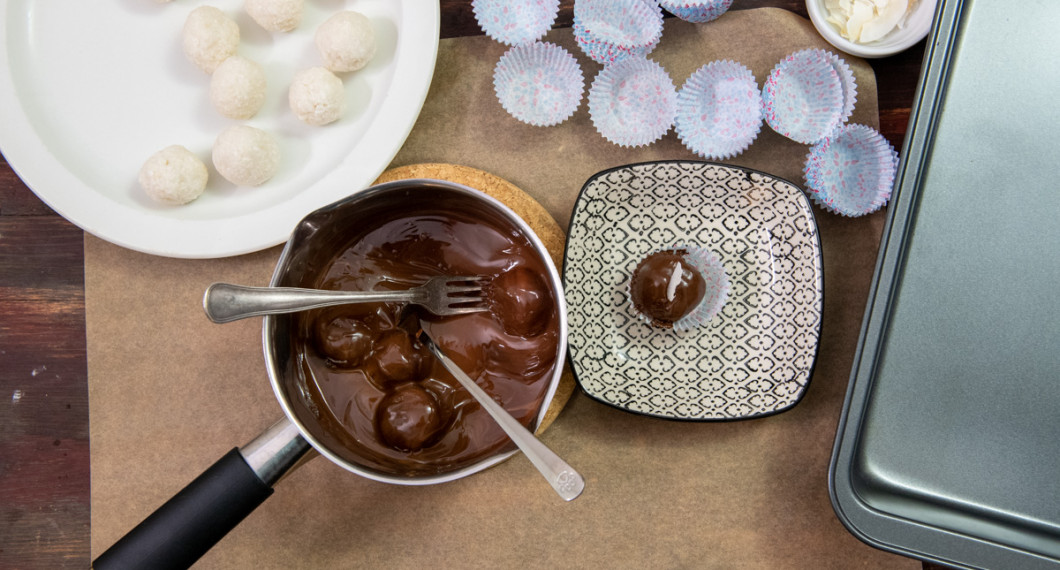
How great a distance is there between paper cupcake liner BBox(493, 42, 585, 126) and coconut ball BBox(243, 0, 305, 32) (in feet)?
1.28

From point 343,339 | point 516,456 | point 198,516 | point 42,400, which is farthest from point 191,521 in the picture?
point 42,400

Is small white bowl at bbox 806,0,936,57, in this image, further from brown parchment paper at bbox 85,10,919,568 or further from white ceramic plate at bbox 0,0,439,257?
white ceramic plate at bbox 0,0,439,257

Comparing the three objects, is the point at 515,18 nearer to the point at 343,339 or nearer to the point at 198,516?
the point at 343,339

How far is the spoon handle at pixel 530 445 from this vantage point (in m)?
0.73

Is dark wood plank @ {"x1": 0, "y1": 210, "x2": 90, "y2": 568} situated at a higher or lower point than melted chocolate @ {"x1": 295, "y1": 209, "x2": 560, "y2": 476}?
lower

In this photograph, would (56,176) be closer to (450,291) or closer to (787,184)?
(450,291)

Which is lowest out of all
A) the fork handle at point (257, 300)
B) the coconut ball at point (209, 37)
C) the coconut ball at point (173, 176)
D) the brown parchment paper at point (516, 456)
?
the brown parchment paper at point (516, 456)

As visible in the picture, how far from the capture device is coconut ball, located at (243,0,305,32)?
1.19 meters

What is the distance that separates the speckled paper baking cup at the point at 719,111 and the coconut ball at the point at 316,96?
2.11ft

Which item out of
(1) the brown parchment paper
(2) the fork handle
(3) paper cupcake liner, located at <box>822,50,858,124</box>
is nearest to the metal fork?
(2) the fork handle

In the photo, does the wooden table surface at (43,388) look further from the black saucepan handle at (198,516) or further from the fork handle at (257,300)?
the fork handle at (257,300)

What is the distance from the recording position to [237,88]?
46.2 inches

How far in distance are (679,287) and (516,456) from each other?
1.47 feet

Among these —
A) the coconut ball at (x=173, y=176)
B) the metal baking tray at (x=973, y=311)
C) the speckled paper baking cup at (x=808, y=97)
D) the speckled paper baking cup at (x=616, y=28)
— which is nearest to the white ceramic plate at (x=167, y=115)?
the coconut ball at (x=173, y=176)
